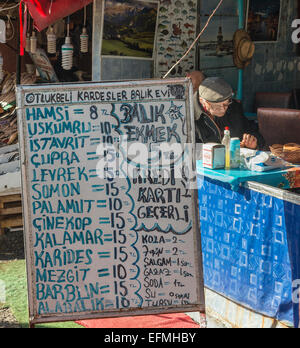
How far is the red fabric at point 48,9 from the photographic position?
584cm

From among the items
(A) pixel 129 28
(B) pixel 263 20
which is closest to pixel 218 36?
(B) pixel 263 20

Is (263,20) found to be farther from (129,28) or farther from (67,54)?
(67,54)

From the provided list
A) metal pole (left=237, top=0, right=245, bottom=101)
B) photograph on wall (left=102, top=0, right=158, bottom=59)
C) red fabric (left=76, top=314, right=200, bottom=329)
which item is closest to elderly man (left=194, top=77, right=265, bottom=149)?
red fabric (left=76, top=314, right=200, bottom=329)

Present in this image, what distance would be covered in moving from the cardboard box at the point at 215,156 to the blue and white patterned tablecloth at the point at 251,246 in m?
0.14

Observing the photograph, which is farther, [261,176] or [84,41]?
[84,41]

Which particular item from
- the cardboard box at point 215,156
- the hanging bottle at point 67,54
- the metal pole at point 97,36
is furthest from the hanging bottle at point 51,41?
the cardboard box at point 215,156

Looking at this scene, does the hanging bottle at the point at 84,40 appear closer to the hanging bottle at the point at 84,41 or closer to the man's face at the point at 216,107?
the hanging bottle at the point at 84,41

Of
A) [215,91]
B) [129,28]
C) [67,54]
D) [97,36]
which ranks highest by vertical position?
[129,28]

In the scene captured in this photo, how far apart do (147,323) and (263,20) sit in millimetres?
6666

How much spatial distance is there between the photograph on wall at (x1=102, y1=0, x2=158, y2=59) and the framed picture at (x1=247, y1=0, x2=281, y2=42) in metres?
2.45

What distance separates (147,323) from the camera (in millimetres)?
4383

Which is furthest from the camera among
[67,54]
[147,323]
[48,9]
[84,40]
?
[84,40]

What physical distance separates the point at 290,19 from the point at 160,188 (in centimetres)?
748

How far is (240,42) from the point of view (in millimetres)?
8602
